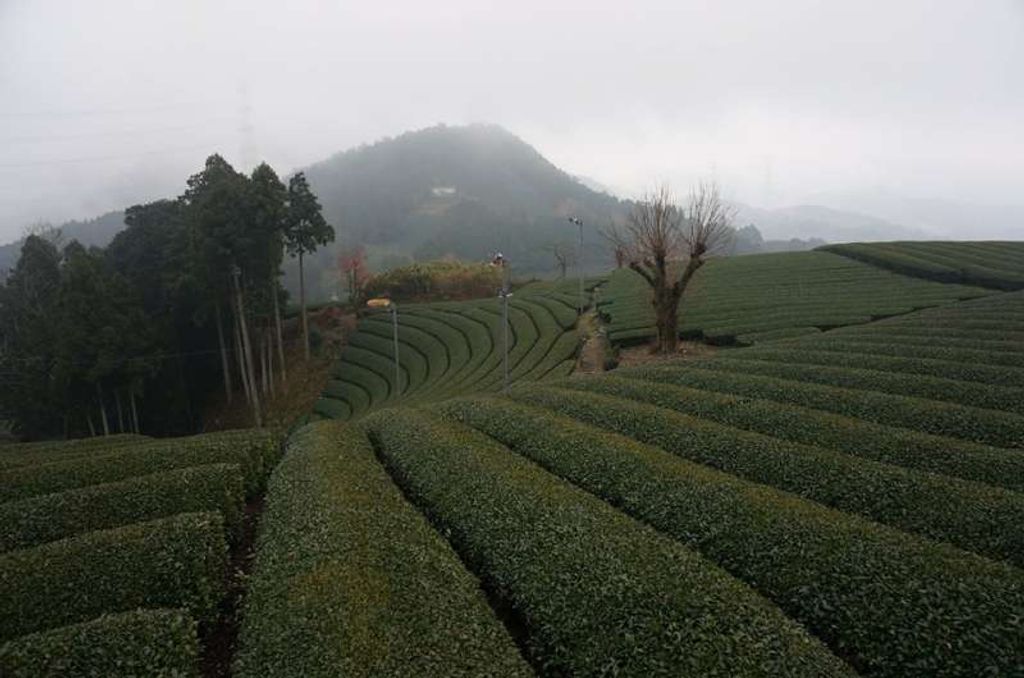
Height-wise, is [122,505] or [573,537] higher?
[122,505]

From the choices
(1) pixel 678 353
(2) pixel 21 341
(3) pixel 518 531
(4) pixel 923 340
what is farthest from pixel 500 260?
(2) pixel 21 341

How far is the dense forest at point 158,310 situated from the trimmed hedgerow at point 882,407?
94.1 feet

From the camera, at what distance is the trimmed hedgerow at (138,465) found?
1293 centimetres

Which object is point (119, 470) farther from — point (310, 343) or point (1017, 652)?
point (310, 343)

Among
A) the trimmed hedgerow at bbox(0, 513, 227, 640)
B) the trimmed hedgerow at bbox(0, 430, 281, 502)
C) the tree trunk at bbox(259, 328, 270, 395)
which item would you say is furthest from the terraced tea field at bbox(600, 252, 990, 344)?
the trimmed hedgerow at bbox(0, 513, 227, 640)

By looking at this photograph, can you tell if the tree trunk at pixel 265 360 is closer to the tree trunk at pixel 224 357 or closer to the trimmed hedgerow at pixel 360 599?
the tree trunk at pixel 224 357

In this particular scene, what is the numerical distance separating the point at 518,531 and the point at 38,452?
662 inches

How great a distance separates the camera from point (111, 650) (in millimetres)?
7395

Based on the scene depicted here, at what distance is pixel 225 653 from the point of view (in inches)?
350

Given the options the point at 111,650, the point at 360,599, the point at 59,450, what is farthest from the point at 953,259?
the point at 59,450

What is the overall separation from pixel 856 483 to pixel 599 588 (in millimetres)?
6333

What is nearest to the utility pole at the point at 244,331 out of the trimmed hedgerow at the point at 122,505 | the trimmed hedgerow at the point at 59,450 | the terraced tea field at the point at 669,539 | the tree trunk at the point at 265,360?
the tree trunk at the point at 265,360

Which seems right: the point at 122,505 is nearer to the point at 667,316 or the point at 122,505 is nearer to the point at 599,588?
the point at 599,588

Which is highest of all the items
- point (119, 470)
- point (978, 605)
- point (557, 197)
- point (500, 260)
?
point (557, 197)
